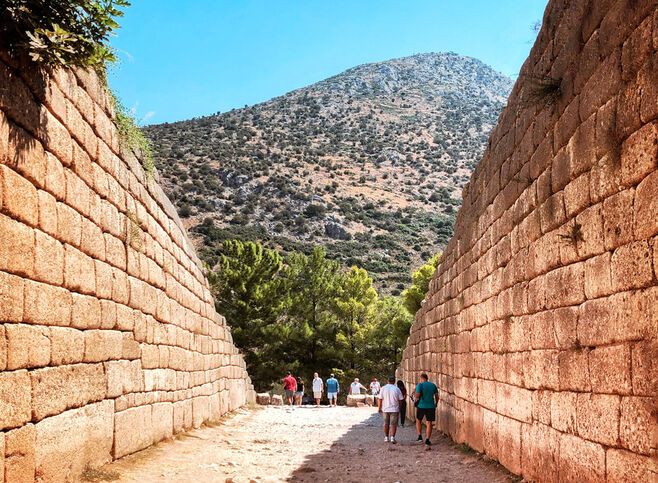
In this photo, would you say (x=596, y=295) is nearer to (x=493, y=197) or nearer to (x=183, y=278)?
(x=493, y=197)

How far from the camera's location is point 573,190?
549 cm

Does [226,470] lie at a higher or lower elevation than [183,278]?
lower

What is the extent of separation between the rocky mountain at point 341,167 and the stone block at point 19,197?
38886mm

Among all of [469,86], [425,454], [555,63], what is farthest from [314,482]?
[469,86]

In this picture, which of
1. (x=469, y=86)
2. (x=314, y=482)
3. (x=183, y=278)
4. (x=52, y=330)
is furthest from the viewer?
(x=469, y=86)

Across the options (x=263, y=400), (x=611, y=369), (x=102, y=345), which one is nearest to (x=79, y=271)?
(x=102, y=345)

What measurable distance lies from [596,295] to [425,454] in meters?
5.55

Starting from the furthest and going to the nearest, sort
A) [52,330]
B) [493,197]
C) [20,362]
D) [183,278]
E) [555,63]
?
1. [183,278]
2. [493,197]
3. [555,63]
4. [52,330]
5. [20,362]

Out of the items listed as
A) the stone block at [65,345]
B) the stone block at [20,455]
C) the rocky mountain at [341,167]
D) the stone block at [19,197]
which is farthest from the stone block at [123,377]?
the rocky mountain at [341,167]

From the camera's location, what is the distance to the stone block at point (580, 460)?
4.95 m

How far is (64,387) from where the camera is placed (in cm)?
570

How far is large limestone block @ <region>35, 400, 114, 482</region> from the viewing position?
208 inches

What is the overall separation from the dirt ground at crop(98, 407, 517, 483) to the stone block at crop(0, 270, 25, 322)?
2232 mm

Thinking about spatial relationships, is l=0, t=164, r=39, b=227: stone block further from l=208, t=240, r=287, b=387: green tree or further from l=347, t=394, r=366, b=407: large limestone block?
l=208, t=240, r=287, b=387: green tree
